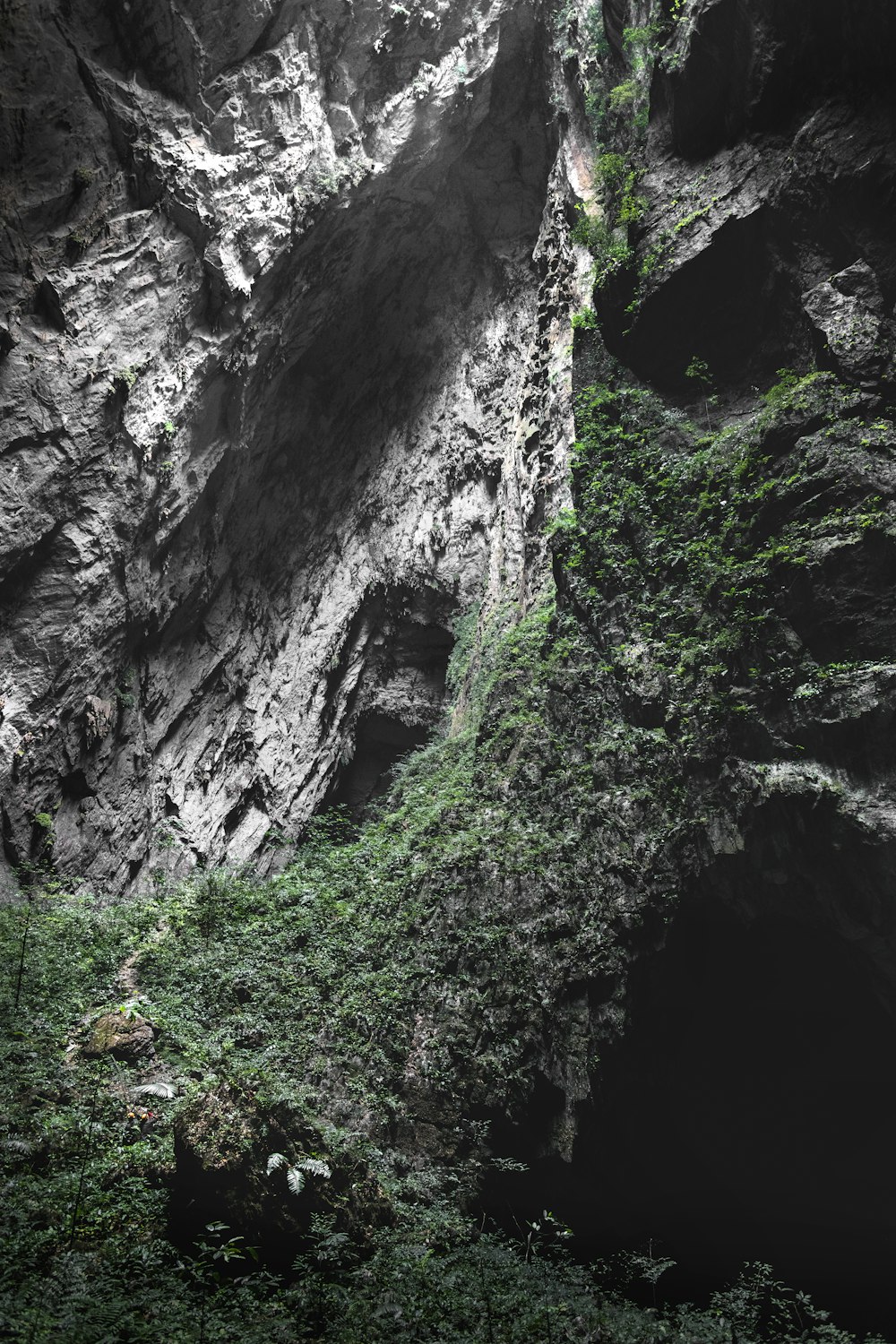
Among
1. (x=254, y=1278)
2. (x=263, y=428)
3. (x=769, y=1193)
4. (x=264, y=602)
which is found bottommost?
(x=254, y=1278)

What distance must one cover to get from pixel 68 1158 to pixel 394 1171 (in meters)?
2.57

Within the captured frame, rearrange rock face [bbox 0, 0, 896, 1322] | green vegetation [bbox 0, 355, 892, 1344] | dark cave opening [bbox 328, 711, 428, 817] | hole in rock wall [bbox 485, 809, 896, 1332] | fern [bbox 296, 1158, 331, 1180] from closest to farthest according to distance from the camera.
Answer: green vegetation [bbox 0, 355, 892, 1344] < fern [bbox 296, 1158, 331, 1180] < hole in rock wall [bbox 485, 809, 896, 1332] < rock face [bbox 0, 0, 896, 1322] < dark cave opening [bbox 328, 711, 428, 817]

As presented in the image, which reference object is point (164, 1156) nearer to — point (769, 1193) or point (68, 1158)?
point (68, 1158)

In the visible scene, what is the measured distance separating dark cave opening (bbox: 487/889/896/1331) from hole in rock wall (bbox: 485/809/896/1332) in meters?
0.02

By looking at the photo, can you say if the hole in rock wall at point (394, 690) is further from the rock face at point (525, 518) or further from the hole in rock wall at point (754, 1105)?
the hole in rock wall at point (754, 1105)

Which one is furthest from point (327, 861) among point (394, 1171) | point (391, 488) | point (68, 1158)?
point (391, 488)

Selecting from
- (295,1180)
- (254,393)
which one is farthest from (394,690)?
(295,1180)

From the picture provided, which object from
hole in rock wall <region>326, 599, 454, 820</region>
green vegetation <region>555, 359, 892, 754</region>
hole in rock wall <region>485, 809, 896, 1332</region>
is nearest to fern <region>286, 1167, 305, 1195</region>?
hole in rock wall <region>485, 809, 896, 1332</region>

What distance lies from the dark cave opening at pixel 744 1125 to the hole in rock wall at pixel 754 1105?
0.02 m

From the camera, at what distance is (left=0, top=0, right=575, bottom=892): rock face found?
11203 millimetres

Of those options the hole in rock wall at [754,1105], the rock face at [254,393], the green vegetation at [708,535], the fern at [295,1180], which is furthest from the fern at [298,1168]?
the rock face at [254,393]

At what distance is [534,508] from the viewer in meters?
13.1

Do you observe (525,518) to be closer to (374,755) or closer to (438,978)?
(374,755)

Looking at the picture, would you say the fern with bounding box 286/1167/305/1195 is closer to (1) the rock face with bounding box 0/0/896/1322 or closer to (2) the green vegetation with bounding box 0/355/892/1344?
(2) the green vegetation with bounding box 0/355/892/1344
